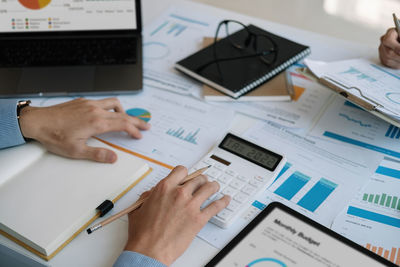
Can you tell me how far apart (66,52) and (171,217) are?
0.73m

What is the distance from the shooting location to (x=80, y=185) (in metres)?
0.86

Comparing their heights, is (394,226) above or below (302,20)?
below

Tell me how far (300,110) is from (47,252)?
708mm

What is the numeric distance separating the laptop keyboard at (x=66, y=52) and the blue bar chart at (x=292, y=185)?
0.61 meters

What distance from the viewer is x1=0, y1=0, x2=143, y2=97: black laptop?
47.0 inches

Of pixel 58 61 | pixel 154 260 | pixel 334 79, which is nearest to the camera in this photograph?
pixel 154 260

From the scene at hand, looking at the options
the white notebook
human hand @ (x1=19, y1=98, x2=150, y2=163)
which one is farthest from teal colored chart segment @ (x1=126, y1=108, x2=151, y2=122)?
the white notebook

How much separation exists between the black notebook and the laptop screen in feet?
0.76

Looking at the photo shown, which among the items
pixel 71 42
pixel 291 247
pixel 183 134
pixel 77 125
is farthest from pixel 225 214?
pixel 71 42

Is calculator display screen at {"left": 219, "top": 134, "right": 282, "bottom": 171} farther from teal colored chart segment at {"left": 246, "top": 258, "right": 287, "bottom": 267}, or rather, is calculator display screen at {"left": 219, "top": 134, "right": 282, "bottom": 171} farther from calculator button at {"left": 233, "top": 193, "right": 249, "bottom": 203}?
teal colored chart segment at {"left": 246, "top": 258, "right": 287, "bottom": 267}

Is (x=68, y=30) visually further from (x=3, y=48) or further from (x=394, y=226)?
(x=394, y=226)

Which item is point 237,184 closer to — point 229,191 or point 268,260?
point 229,191

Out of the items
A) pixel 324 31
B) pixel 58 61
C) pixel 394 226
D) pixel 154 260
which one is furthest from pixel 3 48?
pixel 324 31

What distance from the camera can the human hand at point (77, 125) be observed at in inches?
36.0
